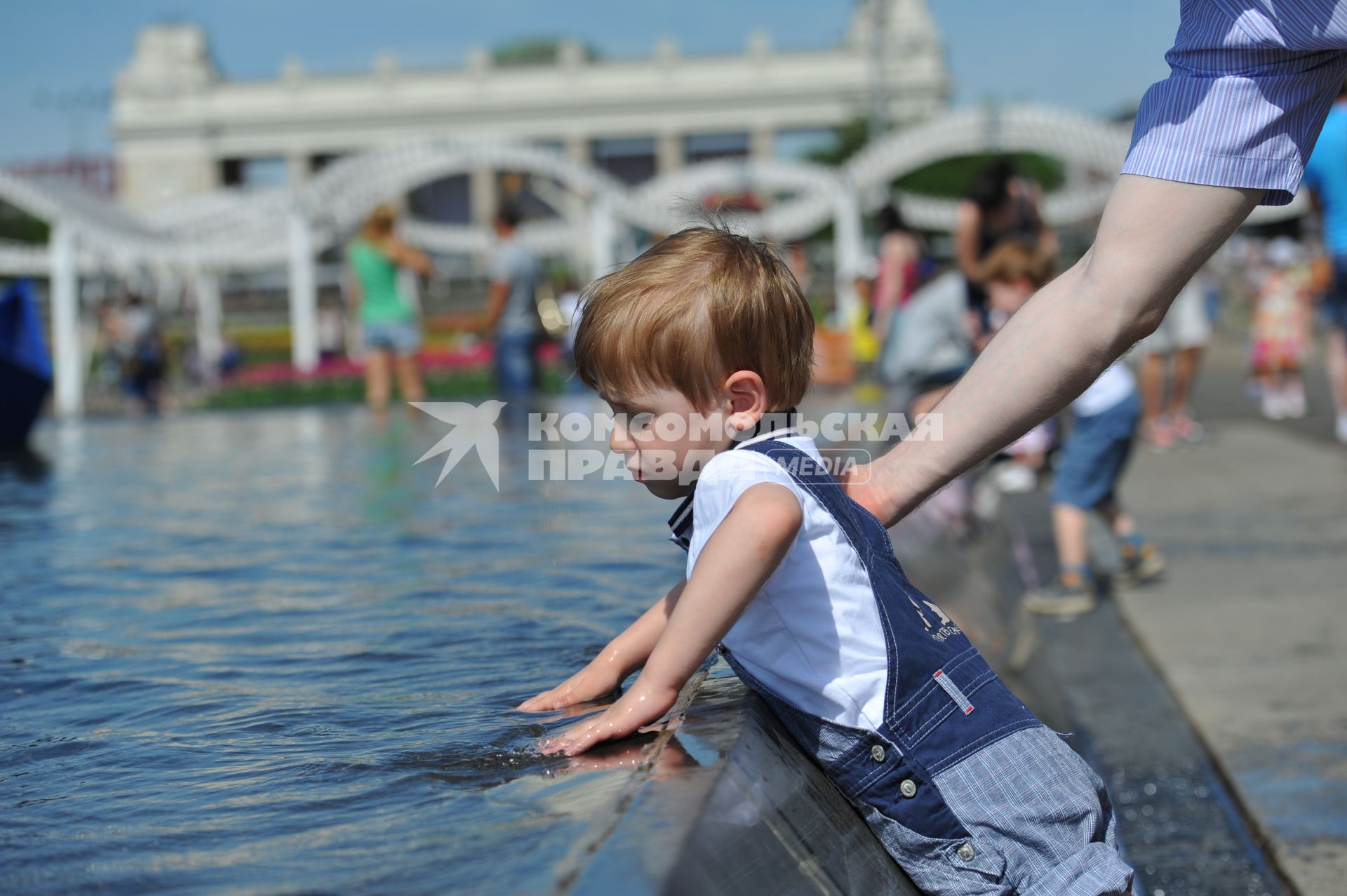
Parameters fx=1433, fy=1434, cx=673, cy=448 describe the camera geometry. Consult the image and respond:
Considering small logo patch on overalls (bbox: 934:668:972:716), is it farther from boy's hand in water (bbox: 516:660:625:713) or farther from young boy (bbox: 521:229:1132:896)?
boy's hand in water (bbox: 516:660:625:713)

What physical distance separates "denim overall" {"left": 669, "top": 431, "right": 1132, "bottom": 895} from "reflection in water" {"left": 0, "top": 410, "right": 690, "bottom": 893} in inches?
12.7

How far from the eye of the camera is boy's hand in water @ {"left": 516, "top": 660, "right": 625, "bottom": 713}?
1939mm

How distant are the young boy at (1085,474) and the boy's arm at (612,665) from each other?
3.59 m

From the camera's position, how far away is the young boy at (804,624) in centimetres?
170

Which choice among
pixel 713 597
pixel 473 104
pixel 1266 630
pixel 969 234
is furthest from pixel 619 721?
pixel 473 104

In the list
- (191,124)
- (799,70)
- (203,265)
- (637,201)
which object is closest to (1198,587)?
(637,201)

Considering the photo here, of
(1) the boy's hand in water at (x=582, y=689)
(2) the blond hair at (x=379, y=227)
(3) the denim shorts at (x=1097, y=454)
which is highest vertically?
(2) the blond hair at (x=379, y=227)

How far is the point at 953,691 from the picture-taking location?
5.85 ft

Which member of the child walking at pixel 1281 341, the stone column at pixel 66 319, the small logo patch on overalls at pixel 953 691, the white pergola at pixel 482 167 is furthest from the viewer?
the white pergola at pixel 482 167

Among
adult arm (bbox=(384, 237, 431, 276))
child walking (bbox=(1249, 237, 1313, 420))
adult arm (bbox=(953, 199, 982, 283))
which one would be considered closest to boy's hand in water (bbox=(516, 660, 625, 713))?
adult arm (bbox=(953, 199, 982, 283))

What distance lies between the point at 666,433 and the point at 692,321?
157 mm

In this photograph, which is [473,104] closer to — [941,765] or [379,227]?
[379,227]

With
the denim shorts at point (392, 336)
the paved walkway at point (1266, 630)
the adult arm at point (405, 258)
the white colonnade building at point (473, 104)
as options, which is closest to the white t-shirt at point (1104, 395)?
the paved walkway at point (1266, 630)

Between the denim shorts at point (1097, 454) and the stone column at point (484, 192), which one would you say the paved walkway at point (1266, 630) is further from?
the stone column at point (484, 192)
